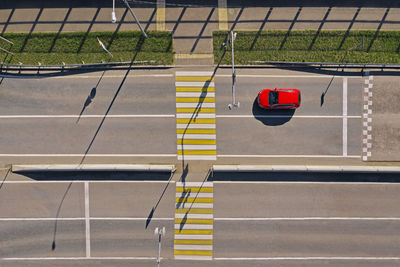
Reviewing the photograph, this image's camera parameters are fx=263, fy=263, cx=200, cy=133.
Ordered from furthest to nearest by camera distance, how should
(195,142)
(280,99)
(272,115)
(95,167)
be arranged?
1. (195,142)
2. (272,115)
3. (95,167)
4. (280,99)

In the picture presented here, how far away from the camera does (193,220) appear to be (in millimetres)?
23328

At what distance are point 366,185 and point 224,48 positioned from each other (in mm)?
17322

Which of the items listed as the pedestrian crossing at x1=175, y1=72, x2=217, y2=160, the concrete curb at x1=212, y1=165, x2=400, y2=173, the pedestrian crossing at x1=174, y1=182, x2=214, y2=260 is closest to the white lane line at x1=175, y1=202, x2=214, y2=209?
the pedestrian crossing at x1=174, y1=182, x2=214, y2=260

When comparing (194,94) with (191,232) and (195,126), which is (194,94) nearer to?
(195,126)

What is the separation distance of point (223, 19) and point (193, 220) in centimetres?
1809

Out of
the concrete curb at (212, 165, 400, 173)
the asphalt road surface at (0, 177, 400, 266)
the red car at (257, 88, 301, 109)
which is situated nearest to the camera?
the red car at (257, 88, 301, 109)

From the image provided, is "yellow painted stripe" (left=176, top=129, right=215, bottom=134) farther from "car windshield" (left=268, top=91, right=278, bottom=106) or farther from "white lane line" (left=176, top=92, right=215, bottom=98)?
"car windshield" (left=268, top=91, right=278, bottom=106)

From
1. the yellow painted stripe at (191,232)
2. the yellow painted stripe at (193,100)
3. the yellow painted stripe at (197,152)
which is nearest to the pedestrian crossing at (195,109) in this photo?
the yellow painted stripe at (193,100)

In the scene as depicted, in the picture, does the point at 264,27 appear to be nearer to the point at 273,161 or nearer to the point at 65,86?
the point at 273,161

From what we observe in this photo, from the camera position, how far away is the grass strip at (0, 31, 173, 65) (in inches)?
920

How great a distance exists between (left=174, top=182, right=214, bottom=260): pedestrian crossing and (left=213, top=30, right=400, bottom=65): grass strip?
11737mm

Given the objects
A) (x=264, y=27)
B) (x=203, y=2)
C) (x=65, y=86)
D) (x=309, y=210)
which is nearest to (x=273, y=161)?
(x=309, y=210)

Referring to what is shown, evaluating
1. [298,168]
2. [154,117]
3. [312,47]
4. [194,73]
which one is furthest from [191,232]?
[312,47]

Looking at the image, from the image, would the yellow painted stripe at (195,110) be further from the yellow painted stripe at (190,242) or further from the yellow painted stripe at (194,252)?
the yellow painted stripe at (194,252)
